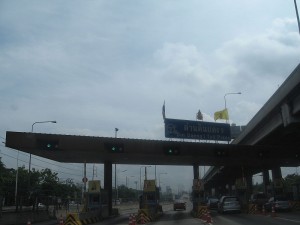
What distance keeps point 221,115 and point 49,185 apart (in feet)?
127

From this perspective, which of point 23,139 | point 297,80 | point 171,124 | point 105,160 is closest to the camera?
point 297,80

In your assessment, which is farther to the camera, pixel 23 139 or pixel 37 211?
pixel 37 211

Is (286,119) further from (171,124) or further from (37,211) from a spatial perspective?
(37,211)

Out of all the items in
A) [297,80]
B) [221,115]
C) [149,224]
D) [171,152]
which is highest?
[221,115]

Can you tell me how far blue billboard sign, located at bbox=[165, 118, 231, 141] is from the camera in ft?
148

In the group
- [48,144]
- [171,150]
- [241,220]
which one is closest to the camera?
[241,220]

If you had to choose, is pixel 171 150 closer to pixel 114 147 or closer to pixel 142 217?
pixel 114 147

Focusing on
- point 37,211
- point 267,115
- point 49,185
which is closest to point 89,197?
point 37,211

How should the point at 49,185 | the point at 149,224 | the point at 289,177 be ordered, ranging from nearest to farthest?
1. the point at 149,224
2. the point at 49,185
3. the point at 289,177

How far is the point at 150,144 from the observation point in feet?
135

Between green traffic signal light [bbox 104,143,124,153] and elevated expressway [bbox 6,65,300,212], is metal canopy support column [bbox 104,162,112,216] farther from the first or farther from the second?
green traffic signal light [bbox 104,143,124,153]

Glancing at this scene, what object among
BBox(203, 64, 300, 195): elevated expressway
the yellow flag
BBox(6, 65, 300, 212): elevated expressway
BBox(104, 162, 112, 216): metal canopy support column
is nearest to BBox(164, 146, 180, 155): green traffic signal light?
BBox(6, 65, 300, 212): elevated expressway

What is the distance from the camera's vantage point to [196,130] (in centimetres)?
4578

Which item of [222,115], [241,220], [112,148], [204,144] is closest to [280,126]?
[204,144]
